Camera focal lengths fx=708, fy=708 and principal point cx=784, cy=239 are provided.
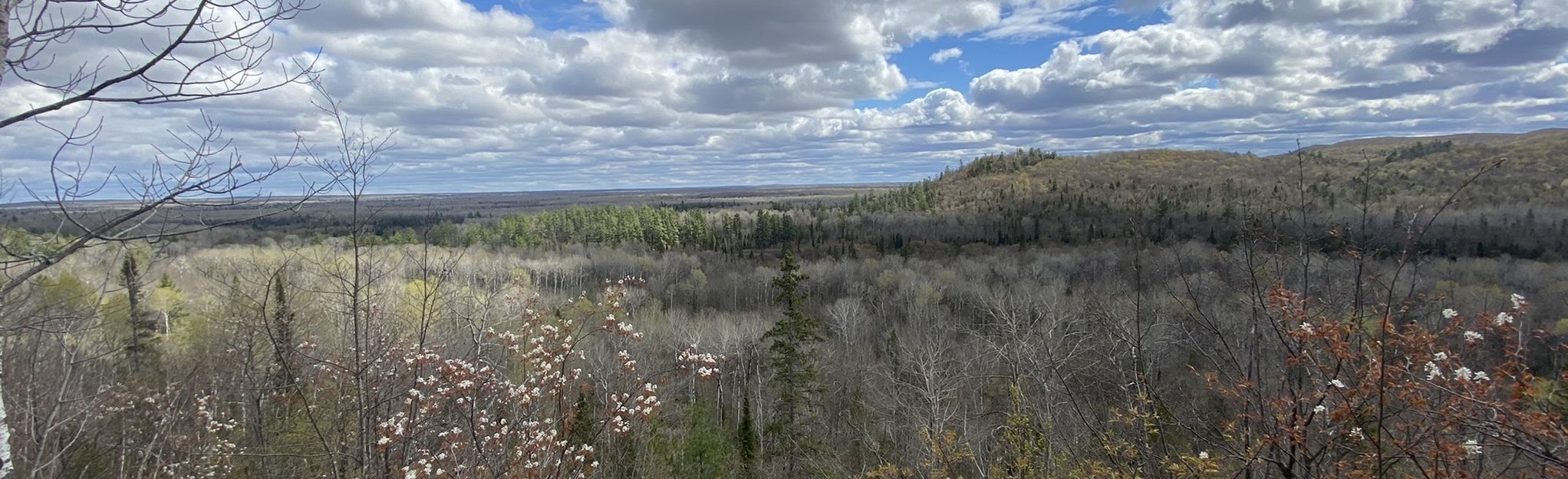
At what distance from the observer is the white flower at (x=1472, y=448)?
317cm

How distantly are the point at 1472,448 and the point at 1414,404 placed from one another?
14.5 inches

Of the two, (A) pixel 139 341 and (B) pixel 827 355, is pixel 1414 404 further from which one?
(B) pixel 827 355

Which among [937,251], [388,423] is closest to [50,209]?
[388,423]

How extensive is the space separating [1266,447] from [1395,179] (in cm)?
12651

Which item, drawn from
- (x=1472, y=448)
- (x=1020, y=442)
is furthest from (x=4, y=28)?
(x=1020, y=442)

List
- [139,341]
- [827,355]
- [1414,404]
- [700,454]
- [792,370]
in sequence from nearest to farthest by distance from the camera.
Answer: [1414,404]
[700,454]
[139,341]
[792,370]
[827,355]

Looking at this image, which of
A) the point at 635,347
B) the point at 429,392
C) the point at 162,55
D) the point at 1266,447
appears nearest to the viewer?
the point at 162,55

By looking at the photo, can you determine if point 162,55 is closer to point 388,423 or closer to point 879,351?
point 388,423

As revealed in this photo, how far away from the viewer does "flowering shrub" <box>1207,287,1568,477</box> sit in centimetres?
323

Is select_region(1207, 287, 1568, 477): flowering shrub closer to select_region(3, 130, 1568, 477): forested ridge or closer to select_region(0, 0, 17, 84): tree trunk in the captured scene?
select_region(3, 130, 1568, 477): forested ridge

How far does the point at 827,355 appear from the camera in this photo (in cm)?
3778

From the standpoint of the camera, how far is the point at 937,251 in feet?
324

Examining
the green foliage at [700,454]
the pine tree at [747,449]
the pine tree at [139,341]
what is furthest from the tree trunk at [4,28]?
the pine tree at [747,449]

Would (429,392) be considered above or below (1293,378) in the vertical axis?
below
